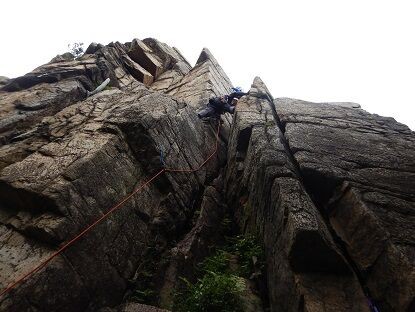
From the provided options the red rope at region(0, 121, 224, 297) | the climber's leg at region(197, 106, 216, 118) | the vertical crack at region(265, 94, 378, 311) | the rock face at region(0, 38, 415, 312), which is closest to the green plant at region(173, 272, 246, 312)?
the rock face at region(0, 38, 415, 312)

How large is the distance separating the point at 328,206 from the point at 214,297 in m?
3.16

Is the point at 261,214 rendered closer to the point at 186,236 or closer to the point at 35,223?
the point at 186,236

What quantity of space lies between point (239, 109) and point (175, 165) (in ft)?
13.6

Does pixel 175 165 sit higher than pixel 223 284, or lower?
higher

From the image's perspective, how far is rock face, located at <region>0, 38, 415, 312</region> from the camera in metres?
5.70

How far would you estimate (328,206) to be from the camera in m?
7.18

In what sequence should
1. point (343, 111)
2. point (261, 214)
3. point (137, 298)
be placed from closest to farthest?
point (137, 298)
point (261, 214)
point (343, 111)

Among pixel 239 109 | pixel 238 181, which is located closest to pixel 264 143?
pixel 238 181

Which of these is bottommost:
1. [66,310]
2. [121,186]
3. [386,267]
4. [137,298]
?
[137,298]

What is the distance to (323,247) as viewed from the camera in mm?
5668

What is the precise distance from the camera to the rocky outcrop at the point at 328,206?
5355 mm

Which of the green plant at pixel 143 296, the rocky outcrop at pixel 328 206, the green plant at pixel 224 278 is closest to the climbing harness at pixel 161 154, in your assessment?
the rocky outcrop at pixel 328 206

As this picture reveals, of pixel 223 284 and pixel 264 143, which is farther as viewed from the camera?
pixel 264 143

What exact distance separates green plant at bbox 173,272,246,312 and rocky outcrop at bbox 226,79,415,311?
75cm
